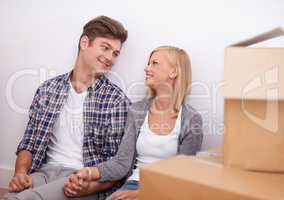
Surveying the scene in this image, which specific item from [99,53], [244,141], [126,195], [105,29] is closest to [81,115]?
[99,53]

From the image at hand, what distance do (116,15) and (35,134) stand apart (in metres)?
0.69

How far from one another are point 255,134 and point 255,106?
0.23 ft

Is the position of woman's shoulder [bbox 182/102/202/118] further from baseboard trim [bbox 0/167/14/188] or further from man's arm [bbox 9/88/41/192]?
baseboard trim [bbox 0/167/14/188]

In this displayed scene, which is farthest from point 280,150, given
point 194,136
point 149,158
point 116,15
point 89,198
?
point 116,15

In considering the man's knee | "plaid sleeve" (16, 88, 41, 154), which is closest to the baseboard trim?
"plaid sleeve" (16, 88, 41, 154)

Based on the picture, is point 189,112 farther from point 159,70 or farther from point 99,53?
point 99,53

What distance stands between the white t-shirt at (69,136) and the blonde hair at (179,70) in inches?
17.5

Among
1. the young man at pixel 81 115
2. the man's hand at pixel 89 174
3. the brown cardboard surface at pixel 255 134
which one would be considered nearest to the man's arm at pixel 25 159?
the young man at pixel 81 115

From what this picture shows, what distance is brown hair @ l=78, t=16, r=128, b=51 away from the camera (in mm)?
1680

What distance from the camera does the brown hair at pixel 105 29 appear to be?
1.68 m

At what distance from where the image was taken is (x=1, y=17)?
6.64 feet

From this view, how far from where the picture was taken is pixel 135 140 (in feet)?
4.99

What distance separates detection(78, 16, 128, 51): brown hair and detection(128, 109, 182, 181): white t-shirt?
0.49 m

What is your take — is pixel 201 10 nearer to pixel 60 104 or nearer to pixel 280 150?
pixel 60 104
